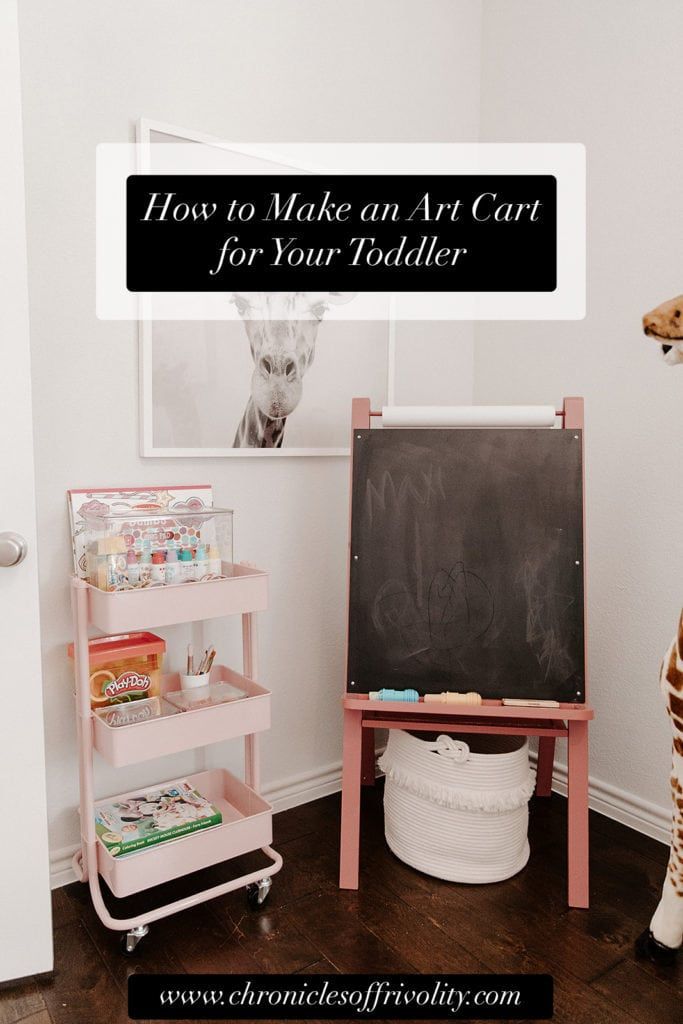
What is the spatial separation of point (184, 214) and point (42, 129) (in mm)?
362

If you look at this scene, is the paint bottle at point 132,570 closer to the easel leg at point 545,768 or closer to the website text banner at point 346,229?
→ the website text banner at point 346,229

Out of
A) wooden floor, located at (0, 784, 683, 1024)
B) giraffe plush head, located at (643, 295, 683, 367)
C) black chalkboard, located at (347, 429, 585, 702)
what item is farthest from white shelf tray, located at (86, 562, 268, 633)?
giraffe plush head, located at (643, 295, 683, 367)

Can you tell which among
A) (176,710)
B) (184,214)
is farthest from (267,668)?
(184,214)

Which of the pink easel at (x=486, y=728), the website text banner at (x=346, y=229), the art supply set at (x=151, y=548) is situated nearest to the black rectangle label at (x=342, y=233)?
the website text banner at (x=346, y=229)

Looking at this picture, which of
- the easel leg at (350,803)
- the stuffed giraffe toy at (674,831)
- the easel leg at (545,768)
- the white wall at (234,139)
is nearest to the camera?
the stuffed giraffe toy at (674,831)

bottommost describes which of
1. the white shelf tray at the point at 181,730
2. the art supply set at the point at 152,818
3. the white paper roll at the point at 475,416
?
the art supply set at the point at 152,818

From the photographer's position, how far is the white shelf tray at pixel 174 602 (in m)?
1.54

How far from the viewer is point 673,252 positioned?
1.95 meters

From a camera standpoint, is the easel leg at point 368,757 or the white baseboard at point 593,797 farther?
the easel leg at point 368,757

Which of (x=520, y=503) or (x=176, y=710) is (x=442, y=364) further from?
(x=176, y=710)

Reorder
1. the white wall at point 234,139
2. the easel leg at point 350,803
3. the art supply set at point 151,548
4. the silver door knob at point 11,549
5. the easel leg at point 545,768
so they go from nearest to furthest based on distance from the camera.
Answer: the silver door knob at point 11,549, the art supply set at point 151,548, the white wall at point 234,139, the easel leg at point 350,803, the easel leg at point 545,768

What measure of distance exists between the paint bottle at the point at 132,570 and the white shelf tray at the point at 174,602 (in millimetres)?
45

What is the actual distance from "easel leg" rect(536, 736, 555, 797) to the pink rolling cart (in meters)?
0.88

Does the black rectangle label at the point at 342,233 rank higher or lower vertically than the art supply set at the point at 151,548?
higher
